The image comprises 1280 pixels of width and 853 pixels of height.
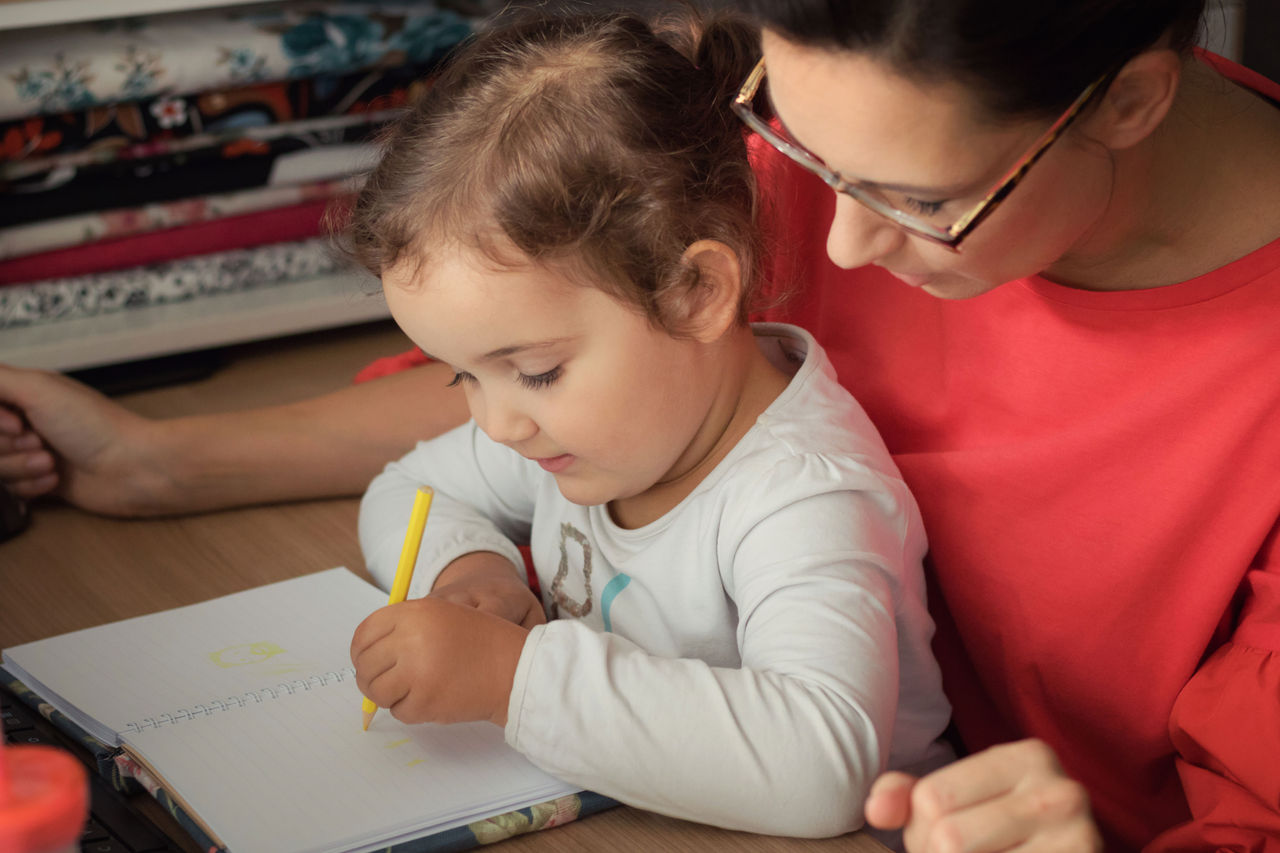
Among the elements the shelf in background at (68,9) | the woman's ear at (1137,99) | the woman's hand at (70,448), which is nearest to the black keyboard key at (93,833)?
the woman's hand at (70,448)

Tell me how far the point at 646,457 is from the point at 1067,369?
0.91 ft

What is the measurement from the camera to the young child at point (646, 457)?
0.67 metres

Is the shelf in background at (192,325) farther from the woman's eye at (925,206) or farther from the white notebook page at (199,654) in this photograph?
the woman's eye at (925,206)

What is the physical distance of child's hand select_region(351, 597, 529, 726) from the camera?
69cm

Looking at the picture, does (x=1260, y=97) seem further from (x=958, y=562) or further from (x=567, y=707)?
(x=567, y=707)

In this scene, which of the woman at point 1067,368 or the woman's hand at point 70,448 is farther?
the woman's hand at point 70,448

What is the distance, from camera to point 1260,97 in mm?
799

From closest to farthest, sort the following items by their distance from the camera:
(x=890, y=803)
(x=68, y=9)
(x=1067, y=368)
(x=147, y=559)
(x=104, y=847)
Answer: (x=890, y=803) < (x=104, y=847) < (x=1067, y=368) < (x=147, y=559) < (x=68, y=9)

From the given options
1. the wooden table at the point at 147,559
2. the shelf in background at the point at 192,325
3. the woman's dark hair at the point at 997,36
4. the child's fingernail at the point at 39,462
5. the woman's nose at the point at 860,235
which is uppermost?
the woman's dark hair at the point at 997,36

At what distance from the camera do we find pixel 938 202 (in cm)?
64

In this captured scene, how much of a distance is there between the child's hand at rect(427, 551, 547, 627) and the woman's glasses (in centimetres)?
35

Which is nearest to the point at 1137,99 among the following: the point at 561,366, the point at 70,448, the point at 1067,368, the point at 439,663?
the point at 1067,368

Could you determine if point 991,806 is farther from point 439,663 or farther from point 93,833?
point 93,833

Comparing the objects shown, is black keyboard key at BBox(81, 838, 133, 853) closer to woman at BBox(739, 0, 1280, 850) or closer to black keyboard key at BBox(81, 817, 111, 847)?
black keyboard key at BBox(81, 817, 111, 847)
